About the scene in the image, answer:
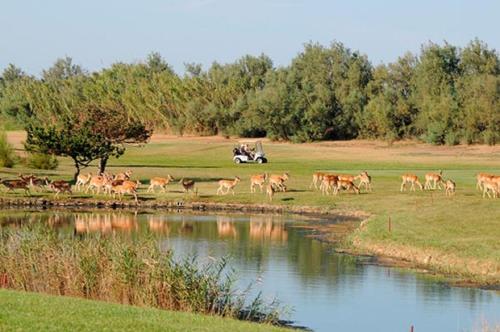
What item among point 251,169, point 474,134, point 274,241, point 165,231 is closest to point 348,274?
point 274,241

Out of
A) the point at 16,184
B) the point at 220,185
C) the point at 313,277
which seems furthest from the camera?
the point at 220,185

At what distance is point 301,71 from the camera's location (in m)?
122

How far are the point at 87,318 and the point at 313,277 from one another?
14.5m

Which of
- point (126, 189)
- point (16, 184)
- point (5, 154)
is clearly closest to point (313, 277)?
point (126, 189)

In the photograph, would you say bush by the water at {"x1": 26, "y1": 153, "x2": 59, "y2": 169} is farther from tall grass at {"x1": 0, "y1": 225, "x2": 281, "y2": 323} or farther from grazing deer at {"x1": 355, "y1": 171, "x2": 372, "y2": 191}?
tall grass at {"x1": 0, "y1": 225, "x2": 281, "y2": 323}

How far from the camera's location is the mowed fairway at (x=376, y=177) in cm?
3719

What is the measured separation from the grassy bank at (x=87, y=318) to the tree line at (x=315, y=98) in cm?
7146

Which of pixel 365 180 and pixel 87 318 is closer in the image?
pixel 87 318

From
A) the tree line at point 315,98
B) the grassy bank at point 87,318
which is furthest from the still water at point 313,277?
the tree line at point 315,98

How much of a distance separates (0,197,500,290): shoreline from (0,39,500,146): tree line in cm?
3895

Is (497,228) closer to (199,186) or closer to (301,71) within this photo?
(199,186)

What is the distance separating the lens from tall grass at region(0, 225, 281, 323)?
77.1 ft

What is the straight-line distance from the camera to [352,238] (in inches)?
1574

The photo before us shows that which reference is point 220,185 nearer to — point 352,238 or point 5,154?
point 352,238
